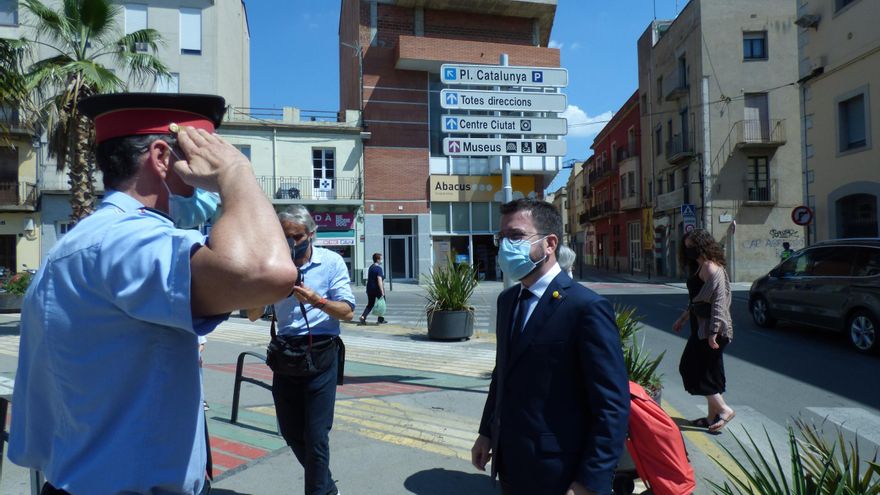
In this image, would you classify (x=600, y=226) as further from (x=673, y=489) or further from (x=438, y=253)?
(x=673, y=489)

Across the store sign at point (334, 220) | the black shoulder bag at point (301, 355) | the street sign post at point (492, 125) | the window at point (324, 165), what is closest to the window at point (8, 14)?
the window at point (324, 165)

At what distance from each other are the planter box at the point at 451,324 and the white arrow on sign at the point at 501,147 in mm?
3805

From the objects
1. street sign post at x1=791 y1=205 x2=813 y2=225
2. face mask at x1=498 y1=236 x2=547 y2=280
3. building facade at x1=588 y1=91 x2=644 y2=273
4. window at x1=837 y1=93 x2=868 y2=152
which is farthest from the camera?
building facade at x1=588 y1=91 x2=644 y2=273

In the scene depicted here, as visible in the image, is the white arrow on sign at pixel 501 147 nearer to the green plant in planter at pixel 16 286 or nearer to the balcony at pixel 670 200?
the green plant in planter at pixel 16 286

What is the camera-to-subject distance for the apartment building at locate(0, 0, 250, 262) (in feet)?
82.5

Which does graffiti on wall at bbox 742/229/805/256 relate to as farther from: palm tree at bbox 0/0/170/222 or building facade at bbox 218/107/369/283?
palm tree at bbox 0/0/170/222

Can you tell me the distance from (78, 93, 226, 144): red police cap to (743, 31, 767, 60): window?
32.2m

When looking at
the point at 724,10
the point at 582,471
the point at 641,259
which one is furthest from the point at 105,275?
the point at 641,259

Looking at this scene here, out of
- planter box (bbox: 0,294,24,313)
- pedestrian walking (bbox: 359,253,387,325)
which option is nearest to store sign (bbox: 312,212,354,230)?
planter box (bbox: 0,294,24,313)

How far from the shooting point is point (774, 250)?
27.7 metres

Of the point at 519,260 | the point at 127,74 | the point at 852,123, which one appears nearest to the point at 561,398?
the point at 519,260

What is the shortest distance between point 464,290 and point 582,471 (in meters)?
8.01

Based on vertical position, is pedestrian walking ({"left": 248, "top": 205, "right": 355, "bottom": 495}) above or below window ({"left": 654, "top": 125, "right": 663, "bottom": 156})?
below

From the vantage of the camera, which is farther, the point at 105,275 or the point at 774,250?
the point at 774,250
